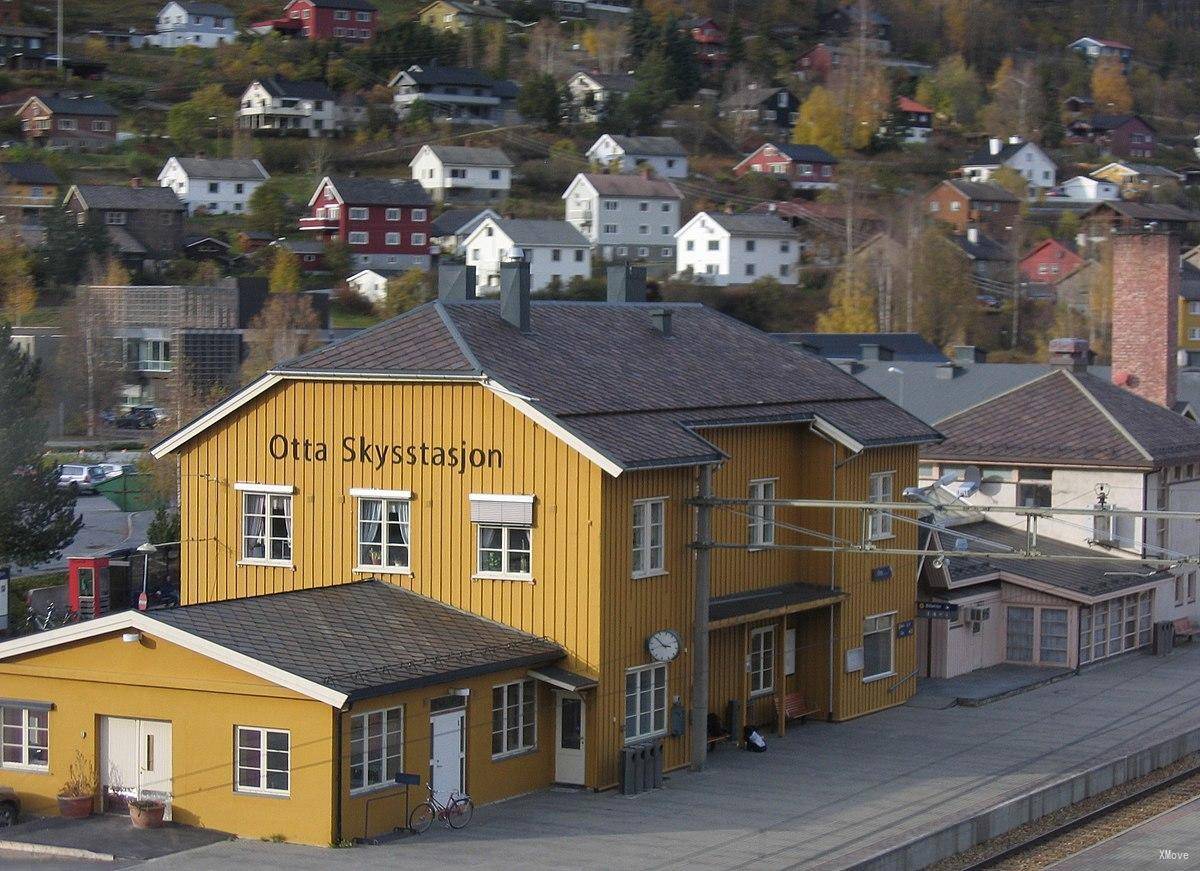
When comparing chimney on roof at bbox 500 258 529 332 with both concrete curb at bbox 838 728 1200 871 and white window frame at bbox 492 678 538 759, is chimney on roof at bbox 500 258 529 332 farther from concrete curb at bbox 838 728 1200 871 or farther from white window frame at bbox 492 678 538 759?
concrete curb at bbox 838 728 1200 871

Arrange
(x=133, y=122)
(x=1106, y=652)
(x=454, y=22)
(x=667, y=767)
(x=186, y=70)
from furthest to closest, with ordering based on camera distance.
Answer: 1. (x=454, y=22)
2. (x=186, y=70)
3. (x=133, y=122)
4. (x=1106, y=652)
5. (x=667, y=767)

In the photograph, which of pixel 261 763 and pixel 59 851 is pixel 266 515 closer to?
pixel 261 763

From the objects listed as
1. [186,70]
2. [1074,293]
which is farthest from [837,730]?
[186,70]

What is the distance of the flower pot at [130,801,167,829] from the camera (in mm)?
22875

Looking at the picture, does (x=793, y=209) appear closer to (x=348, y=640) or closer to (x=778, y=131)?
(x=778, y=131)

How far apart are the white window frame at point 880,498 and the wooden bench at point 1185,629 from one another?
12.7m

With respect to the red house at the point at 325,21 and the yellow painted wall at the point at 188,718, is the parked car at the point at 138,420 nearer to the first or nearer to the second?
the yellow painted wall at the point at 188,718

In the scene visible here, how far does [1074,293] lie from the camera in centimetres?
10062

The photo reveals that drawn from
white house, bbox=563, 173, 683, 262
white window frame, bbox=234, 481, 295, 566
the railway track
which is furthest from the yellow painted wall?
white house, bbox=563, 173, 683, 262

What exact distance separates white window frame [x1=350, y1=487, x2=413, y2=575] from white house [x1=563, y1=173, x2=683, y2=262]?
81.1 meters

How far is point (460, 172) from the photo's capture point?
115188mm

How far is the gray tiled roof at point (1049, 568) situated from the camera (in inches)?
1458

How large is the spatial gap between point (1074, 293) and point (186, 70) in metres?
70.2


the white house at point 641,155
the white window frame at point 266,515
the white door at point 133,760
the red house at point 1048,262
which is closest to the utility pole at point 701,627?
the white window frame at point 266,515
